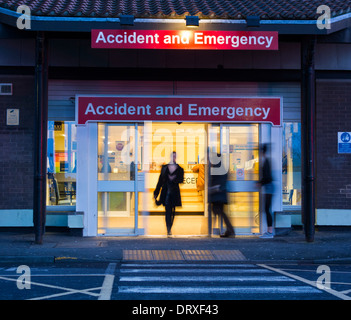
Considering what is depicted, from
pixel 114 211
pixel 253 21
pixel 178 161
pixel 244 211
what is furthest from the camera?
pixel 178 161

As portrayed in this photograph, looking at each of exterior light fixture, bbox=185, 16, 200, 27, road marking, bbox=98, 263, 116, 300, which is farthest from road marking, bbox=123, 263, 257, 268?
exterior light fixture, bbox=185, 16, 200, 27

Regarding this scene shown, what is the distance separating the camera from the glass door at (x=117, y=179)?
42.2ft

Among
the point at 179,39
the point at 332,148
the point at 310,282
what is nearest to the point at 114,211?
the point at 179,39

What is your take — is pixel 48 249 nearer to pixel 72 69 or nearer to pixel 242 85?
pixel 72 69

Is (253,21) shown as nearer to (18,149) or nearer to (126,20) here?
(126,20)

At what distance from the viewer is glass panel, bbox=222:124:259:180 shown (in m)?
13.1

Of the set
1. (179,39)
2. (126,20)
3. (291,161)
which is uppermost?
(126,20)

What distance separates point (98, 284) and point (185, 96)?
21.0ft

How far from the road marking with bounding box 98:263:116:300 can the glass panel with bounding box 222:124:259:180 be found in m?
4.74

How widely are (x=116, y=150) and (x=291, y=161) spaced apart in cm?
446

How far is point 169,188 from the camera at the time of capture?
12.7m

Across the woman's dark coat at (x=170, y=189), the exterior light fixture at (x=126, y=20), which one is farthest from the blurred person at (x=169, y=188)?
the exterior light fixture at (x=126, y=20)

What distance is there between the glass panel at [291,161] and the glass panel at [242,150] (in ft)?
2.98

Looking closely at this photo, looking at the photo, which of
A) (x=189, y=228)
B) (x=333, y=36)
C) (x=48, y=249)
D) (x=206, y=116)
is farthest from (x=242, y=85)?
(x=48, y=249)
